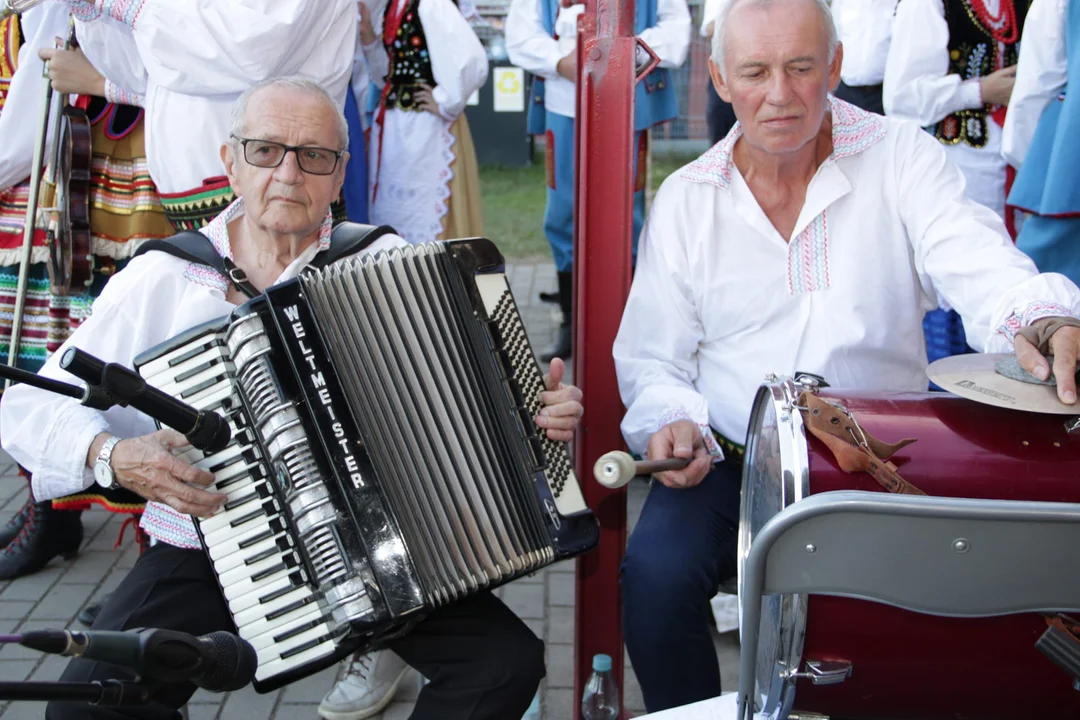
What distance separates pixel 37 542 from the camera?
3471 millimetres

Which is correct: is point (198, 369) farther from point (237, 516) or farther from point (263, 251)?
point (263, 251)

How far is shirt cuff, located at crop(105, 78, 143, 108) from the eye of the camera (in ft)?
9.94

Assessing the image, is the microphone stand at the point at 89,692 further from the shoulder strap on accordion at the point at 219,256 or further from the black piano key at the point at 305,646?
the shoulder strap on accordion at the point at 219,256

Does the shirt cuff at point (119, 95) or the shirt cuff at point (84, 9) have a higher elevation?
the shirt cuff at point (84, 9)

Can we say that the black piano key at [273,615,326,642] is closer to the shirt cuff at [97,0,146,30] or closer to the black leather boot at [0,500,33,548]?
the shirt cuff at [97,0,146,30]

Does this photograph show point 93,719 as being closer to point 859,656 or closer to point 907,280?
point 859,656

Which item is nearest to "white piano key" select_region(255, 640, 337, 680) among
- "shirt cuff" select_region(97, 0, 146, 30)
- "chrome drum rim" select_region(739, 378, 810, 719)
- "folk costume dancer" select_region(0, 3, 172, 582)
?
"chrome drum rim" select_region(739, 378, 810, 719)

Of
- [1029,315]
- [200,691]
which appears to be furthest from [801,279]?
[200,691]

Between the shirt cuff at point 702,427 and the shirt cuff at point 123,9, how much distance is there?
1691 millimetres

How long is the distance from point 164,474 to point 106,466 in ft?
0.62

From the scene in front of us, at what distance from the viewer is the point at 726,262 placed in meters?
2.46

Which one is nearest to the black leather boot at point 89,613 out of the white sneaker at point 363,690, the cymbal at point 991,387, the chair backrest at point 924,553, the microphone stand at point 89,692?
the white sneaker at point 363,690

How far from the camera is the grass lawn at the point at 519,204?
324 inches

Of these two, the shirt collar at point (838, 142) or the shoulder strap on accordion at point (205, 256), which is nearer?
the shoulder strap on accordion at point (205, 256)
